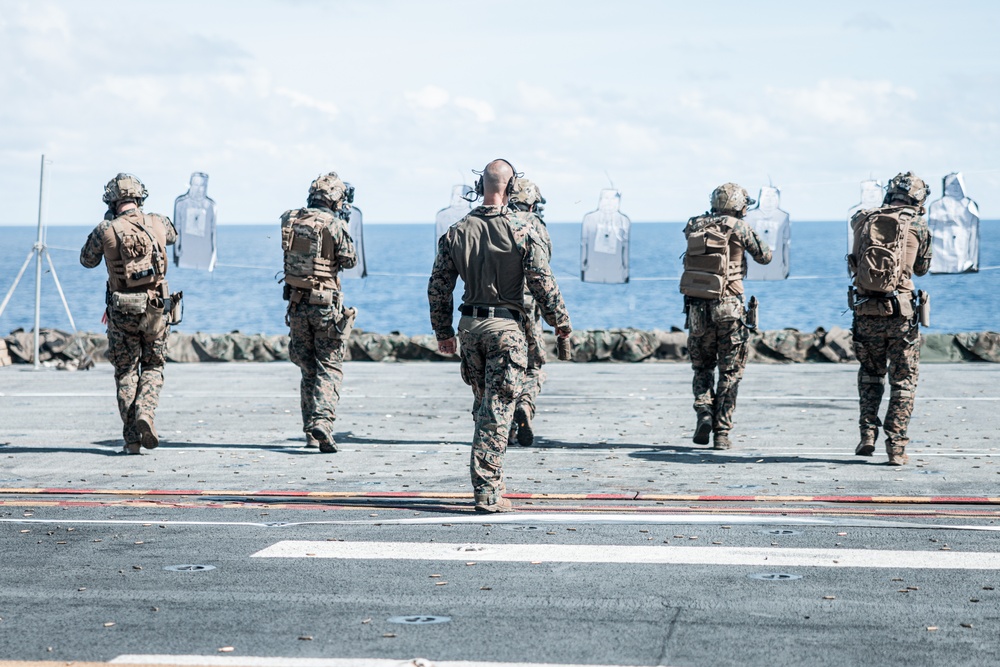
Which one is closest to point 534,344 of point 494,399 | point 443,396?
point 494,399

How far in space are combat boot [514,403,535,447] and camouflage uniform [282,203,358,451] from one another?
1.61 metres

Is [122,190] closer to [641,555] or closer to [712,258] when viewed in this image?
[712,258]

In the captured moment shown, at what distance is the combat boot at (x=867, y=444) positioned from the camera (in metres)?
11.1

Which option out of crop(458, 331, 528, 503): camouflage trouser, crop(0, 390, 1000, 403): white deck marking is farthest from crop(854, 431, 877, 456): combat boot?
crop(0, 390, 1000, 403): white deck marking

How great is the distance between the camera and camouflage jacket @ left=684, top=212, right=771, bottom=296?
38.4 ft

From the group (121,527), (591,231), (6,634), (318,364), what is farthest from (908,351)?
(591,231)

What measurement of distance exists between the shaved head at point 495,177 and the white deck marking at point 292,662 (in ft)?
13.2

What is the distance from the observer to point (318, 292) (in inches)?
468

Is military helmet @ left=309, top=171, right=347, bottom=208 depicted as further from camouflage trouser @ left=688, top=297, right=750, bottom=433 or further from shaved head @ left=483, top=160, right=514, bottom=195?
shaved head @ left=483, top=160, right=514, bottom=195

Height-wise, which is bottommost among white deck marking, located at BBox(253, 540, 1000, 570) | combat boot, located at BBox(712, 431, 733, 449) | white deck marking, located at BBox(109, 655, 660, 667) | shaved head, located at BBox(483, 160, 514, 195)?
white deck marking, located at BBox(109, 655, 660, 667)

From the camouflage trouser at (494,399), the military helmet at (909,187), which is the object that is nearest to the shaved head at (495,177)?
the camouflage trouser at (494,399)

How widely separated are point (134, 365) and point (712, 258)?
5.11 meters

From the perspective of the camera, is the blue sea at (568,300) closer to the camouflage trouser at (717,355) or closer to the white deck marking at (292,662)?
the camouflage trouser at (717,355)

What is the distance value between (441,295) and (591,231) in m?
15.6
